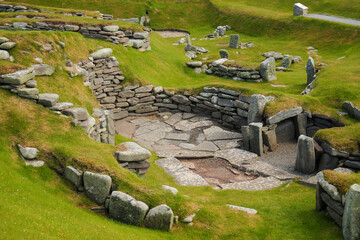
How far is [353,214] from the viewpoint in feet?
29.0

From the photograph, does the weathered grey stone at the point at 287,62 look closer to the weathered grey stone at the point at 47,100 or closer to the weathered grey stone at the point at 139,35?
the weathered grey stone at the point at 139,35

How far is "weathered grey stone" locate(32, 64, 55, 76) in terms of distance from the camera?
1479 cm

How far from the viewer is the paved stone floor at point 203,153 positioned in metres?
14.6

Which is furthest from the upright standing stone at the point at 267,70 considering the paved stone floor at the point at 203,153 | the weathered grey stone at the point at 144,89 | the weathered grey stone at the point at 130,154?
the weathered grey stone at the point at 130,154

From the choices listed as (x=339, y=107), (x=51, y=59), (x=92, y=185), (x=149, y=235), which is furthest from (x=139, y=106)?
(x=149, y=235)

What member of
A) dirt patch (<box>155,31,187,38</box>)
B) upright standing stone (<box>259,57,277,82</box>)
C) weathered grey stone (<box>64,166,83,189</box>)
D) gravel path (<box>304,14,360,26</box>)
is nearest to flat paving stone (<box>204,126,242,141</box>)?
upright standing stone (<box>259,57,277,82</box>)

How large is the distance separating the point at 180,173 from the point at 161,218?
5878 mm

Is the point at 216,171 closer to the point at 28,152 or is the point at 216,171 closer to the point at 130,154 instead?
the point at 130,154

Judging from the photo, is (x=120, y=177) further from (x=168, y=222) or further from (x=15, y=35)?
(x=15, y=35)

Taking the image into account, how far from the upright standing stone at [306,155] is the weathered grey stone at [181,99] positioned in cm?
862

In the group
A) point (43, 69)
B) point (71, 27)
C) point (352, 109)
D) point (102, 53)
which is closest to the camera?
point (43, 69)

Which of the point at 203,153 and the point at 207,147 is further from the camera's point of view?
the point at 207,147

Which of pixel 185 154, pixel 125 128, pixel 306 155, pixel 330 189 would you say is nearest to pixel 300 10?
pixel 125 128

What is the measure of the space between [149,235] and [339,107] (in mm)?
13087
